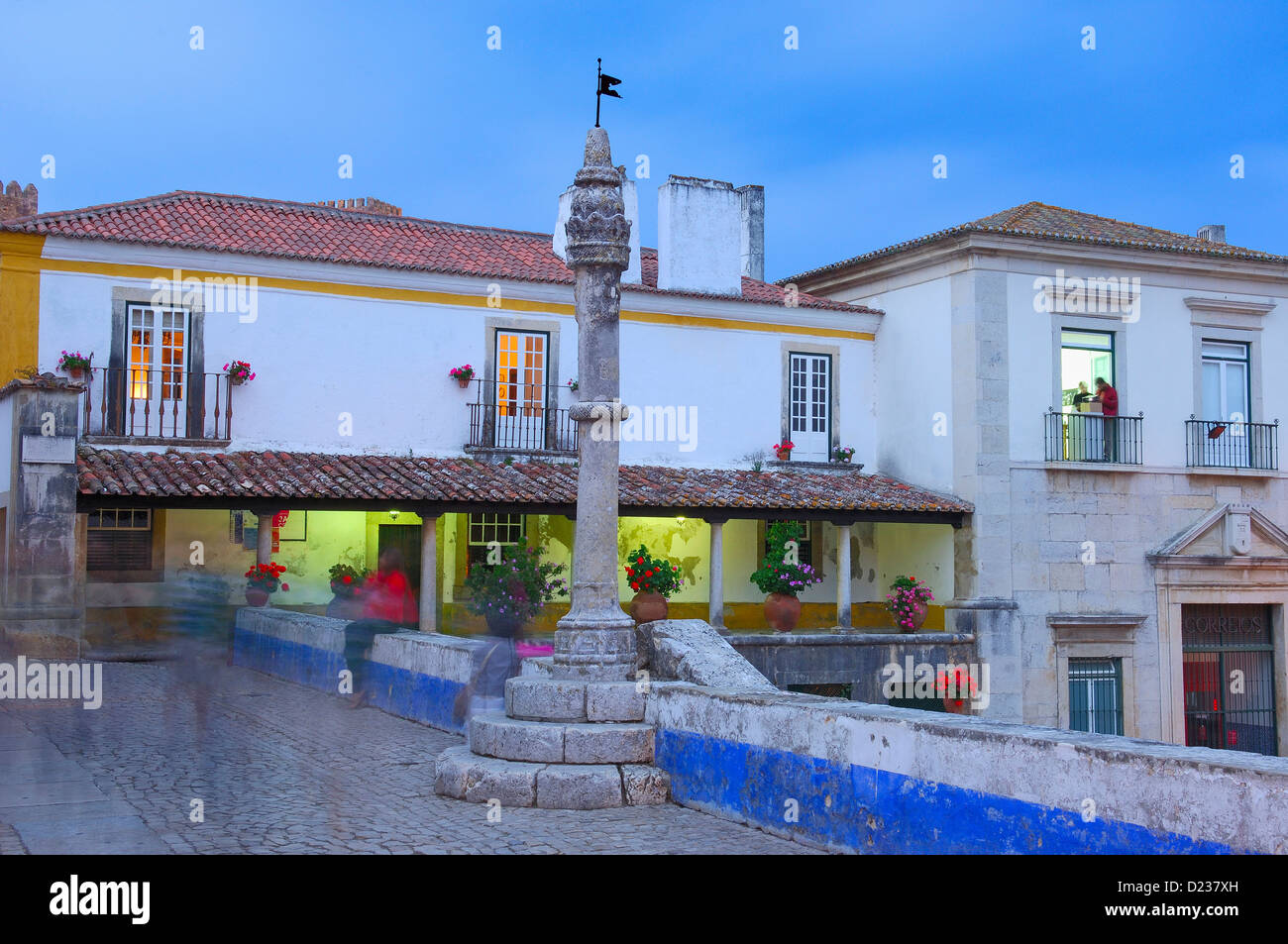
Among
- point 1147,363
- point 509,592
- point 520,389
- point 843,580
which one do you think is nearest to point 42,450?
point 509,592

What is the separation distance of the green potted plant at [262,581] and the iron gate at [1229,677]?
1376cm

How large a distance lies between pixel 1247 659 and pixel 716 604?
29.2ft

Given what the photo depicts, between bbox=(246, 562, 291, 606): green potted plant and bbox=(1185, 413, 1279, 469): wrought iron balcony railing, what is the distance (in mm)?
14170

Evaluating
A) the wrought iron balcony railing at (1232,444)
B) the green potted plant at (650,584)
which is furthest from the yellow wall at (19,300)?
the wrought iron balcony railing at (1232,444)

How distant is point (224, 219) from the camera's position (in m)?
19.2

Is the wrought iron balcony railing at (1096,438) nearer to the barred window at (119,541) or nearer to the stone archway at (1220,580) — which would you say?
the stone archway at (1220,580)

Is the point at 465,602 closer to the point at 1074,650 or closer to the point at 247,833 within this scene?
the point at 1074,650

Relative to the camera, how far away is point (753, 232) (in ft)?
81.6

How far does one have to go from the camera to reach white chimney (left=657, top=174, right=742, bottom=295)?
2117cm

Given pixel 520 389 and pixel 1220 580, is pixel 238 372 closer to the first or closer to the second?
pixel 520 389

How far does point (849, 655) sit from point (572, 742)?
36.9ft

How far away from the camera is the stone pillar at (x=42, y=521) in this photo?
13.2m

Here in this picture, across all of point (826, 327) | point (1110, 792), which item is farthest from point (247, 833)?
point (826, 327)

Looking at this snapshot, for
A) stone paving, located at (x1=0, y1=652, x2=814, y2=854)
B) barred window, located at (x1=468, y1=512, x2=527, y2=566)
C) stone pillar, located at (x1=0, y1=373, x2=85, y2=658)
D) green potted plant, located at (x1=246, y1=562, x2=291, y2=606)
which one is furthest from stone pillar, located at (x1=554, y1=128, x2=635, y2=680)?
barred window, located at (x1=468, y1=512, x2=527, y2=566)
